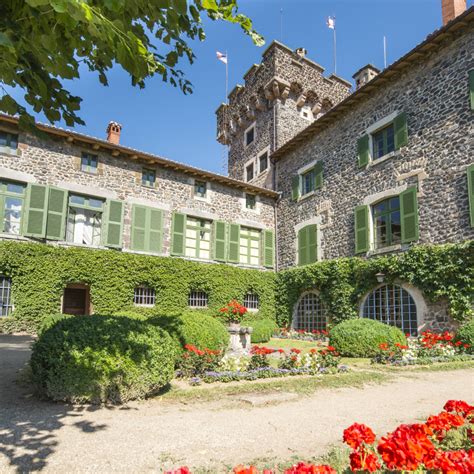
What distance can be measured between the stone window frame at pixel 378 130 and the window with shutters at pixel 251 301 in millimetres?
7668

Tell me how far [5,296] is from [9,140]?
526 cm

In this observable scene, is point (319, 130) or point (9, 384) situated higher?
point (319, 130)

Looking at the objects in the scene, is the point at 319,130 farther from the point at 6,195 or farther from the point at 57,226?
the point at 6,195

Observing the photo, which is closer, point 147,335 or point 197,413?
point 197,413

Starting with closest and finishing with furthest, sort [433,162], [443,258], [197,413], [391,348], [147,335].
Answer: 1. [197,413]
2. [147,335]
3. [391,348]
4. [443,258]
5. [433,162]

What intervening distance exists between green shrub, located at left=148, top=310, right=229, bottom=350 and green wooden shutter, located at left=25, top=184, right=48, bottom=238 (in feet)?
→ 22.7

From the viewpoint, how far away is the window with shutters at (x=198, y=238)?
1570 cm

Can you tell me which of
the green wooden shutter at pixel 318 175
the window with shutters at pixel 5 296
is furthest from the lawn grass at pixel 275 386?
the green wooden shutter at pixel 318 175

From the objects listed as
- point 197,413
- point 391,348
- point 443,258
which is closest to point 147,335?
point 197,413

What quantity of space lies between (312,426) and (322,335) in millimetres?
10519

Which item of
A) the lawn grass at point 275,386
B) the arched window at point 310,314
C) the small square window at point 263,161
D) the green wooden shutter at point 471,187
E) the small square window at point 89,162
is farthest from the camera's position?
the small square window at point 263,161

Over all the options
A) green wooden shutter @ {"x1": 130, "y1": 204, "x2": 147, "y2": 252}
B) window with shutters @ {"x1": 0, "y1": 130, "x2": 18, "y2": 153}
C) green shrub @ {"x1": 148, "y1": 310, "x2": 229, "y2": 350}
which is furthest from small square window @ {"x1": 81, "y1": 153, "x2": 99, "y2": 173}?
green shrub @ {"x1": 148, "y1": 310, "x2": 229, "y2": 350}

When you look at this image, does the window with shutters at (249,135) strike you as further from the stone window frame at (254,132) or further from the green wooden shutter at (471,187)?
the green wooden shutter at (471,187)

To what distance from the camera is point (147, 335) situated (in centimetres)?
526
